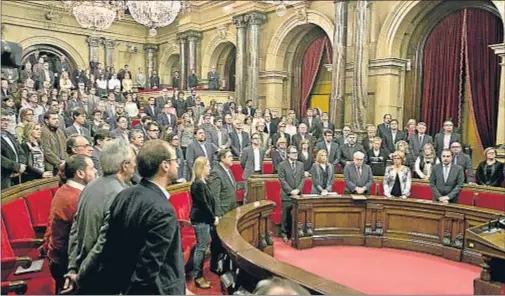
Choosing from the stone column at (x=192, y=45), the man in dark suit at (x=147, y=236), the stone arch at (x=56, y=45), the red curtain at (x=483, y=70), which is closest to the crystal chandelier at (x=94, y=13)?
the stone column at (x=192, y=45)

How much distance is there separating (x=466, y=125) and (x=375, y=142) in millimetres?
3132

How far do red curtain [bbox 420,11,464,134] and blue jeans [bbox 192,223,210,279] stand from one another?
686cm

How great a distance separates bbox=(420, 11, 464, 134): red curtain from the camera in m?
8.80

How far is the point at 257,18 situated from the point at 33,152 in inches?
336

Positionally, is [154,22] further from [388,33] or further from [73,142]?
[73,142]

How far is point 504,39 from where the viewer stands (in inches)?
295

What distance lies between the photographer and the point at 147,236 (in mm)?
1816

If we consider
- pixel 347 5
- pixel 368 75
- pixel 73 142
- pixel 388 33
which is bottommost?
pixel 73 142

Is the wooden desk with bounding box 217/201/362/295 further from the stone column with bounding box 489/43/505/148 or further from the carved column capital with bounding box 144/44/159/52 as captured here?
the carved column capital with bounding box 144/44/159/52

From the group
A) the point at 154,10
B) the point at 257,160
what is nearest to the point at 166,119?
the point at 154,10

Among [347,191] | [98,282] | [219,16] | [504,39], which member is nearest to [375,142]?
[347,191]

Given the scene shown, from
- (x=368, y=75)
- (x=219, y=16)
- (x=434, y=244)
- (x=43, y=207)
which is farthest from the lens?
(x=219, y=16)

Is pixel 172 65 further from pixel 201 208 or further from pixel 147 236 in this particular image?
pixel 147 236

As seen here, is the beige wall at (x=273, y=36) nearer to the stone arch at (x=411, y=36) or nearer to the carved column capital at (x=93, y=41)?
the stone arch at (x=411, y=36)
